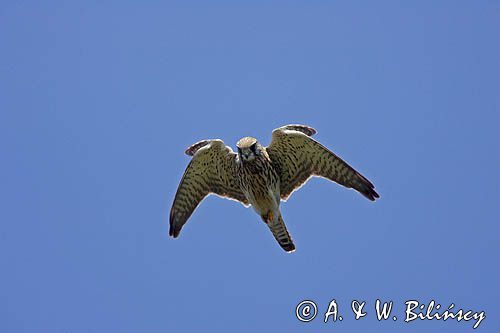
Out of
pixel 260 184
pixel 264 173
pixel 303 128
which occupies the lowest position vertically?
pixel 260 184

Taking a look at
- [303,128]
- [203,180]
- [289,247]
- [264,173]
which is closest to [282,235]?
[289,247]

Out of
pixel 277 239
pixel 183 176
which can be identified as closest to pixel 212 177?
pixel 183 176

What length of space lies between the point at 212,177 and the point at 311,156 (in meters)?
1.56

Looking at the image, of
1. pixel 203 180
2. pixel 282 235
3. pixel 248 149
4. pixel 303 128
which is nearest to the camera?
pixel 248 149

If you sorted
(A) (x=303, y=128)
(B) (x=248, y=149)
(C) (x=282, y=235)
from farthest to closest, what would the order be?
(C) (x=282, y=235) → (A) (x=303, y=128) → (B) (x=248, y=149)

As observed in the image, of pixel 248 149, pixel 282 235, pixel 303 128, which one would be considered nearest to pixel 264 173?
pixel 248 149

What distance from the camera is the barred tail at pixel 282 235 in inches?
507

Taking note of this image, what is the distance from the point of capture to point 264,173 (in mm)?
12508

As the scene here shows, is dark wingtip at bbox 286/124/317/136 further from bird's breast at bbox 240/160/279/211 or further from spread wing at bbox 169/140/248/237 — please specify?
spread wing at bbox 169/140/248/237

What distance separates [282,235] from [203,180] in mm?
1431

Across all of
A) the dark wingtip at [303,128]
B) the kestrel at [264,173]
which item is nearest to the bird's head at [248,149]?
the kestrel at [264,173]

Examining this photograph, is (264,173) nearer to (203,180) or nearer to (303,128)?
(303,128)

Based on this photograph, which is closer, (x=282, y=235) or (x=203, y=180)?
(x=282, y=235)

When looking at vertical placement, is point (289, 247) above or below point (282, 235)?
below
